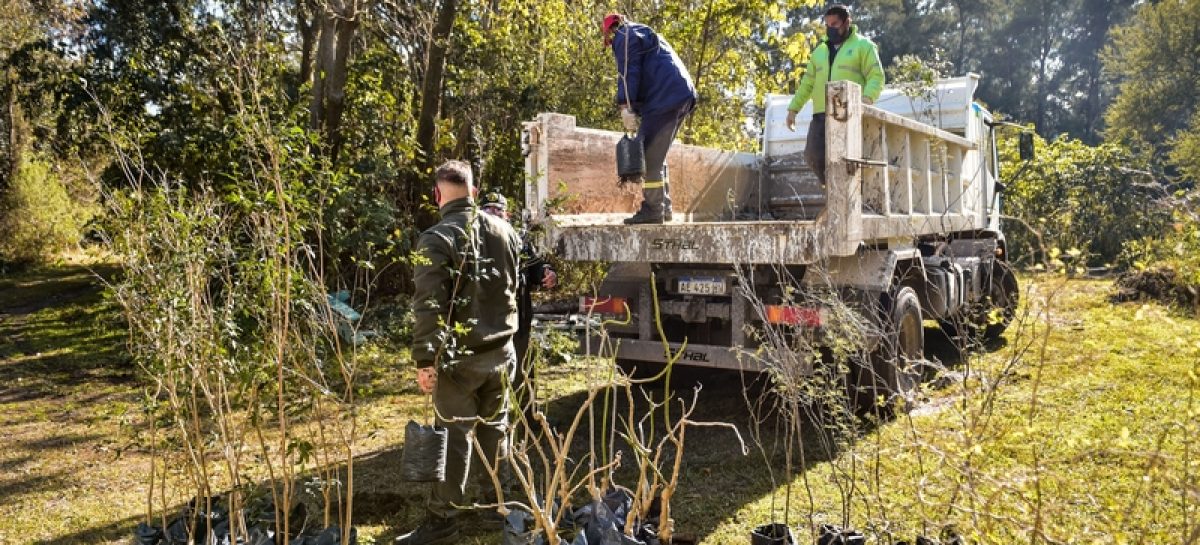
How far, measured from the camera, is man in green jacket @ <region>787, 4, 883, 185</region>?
637 centimetres

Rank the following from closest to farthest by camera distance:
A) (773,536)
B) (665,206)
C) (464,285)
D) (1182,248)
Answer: (1182,248) → (773,536) → (464,285) → (665,206)

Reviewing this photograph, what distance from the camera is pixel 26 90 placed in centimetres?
1191

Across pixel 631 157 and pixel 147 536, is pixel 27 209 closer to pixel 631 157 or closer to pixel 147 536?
pixel 631 157

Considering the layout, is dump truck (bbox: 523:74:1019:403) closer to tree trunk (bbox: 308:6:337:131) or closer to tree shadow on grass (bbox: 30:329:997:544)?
tree shadow on grass (bbox: 30:329:997:544)

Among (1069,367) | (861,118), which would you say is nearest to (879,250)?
(861,118)

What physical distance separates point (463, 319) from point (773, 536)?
171 centimetres

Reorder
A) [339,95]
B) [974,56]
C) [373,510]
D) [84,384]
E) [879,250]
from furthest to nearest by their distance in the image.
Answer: [974,56] < [339,95] < [84,384] < [879,250] < [373,510]

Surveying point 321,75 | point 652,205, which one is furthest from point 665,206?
point 321,75

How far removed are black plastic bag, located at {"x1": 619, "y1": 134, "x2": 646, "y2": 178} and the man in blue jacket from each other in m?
0.08

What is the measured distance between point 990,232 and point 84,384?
9.04 meters

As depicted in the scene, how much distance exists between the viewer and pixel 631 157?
5.77 m

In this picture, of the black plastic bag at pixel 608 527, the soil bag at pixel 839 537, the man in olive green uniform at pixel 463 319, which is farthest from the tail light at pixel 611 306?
the soil bag at pixel 839 537

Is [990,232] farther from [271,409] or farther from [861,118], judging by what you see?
[271,409]

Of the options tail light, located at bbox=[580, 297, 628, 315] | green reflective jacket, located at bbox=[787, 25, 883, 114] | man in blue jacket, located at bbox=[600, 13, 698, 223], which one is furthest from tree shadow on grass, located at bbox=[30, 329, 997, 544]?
green reflective jacket, located at bbox=[787, 25, 883, 114]
